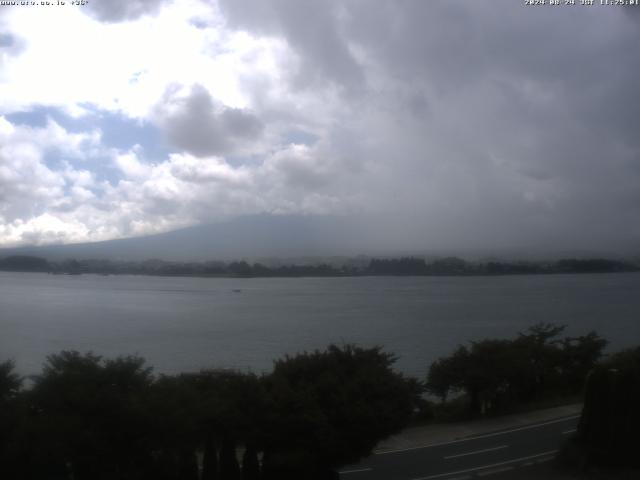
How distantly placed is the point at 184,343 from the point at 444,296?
30166 mm

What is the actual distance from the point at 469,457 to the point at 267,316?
2705 cm

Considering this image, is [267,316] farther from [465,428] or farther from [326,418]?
[326,418]

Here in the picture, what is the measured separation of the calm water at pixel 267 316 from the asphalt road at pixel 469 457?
9757 mm

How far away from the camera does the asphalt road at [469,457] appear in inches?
443

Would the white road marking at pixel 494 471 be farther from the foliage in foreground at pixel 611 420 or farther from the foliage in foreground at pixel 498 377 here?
the foliage in foreground at pixel 498 377

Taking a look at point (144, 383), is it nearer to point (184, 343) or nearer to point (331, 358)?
point (331, 358)

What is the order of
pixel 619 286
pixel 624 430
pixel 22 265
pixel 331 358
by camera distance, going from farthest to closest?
pixel 619 286
pixel 22 265
pixel 331 358
pixel 624 430

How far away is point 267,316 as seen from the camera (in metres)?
38.8

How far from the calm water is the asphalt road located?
9.76m

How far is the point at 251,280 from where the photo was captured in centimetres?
7025

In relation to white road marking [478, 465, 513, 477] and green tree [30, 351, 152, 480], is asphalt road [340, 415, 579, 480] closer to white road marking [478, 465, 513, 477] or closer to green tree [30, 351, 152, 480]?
white road marking [478, 465, 513, 477]

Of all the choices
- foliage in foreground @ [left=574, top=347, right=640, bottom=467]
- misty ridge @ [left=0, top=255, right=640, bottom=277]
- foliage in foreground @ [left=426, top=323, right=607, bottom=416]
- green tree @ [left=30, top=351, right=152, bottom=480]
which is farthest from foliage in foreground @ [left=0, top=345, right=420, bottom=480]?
misty ridge @ [left=0, top=255, right=640, bottom=277]

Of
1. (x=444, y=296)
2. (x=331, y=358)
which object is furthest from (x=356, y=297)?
(x=331, y=358)

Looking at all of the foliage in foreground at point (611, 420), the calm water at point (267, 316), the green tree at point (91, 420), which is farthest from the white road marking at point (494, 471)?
the calm water at point (267, 316)
